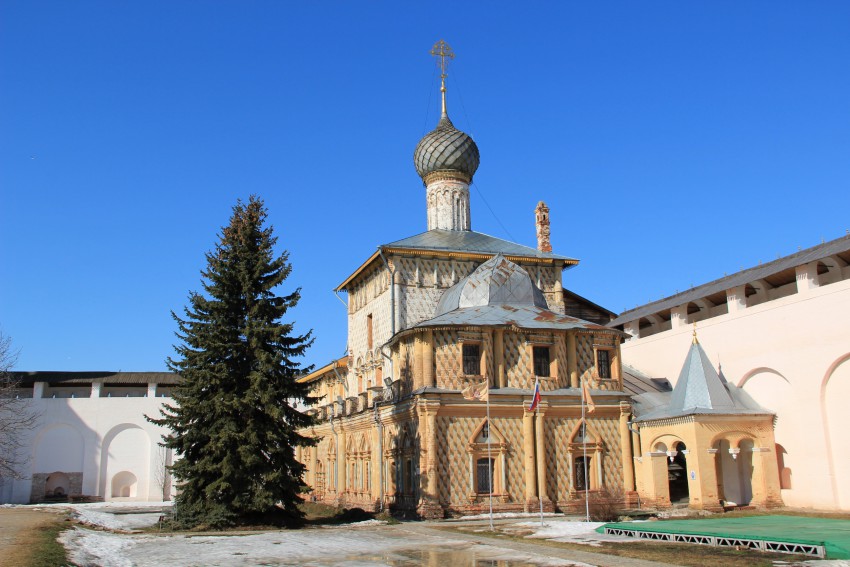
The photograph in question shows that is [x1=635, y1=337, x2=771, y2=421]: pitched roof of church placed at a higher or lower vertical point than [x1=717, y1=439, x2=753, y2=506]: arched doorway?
higher

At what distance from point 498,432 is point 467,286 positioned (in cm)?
607

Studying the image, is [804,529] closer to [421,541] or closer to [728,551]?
[728,551]

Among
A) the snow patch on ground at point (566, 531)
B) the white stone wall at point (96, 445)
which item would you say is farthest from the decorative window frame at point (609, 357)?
the white stone wall at point (96, 445)

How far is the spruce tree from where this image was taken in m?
22.5

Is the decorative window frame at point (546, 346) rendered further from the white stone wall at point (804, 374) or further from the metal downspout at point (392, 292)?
the white stone wall at point (804, 374)

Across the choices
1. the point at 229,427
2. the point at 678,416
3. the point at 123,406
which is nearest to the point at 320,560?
the point at 229,427

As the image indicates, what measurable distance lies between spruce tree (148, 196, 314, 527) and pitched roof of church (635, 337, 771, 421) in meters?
12.4

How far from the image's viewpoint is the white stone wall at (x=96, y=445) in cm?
4497

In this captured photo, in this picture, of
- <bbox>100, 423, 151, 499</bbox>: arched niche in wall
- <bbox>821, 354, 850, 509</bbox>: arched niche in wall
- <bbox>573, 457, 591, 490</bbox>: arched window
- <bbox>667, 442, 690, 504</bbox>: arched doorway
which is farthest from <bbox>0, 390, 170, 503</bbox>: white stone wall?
<bbox>821, 354, 850, 509</bbox>: arched niche in wall

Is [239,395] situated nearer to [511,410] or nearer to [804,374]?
[511,410]

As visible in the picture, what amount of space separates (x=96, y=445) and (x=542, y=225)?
29211 mm

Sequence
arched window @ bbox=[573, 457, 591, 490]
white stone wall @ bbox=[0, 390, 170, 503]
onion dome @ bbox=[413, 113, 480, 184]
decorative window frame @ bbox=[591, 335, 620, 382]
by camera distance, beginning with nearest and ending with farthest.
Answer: arched window @ bbox=[573, 457, 591, 490] → decorative window frame @ bbox=[591, 335, 620, 382] → onion dome @ bbox=[413, 113, 480, 184] → white stone wall @ bbox=[0, 390, 170, 503]

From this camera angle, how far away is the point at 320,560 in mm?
→ 15586

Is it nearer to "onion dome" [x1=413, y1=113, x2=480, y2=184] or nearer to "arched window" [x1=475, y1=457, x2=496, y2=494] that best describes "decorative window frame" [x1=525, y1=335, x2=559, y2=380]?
"arched window" [x1=475, y1=457, x2=496, y2=494]
